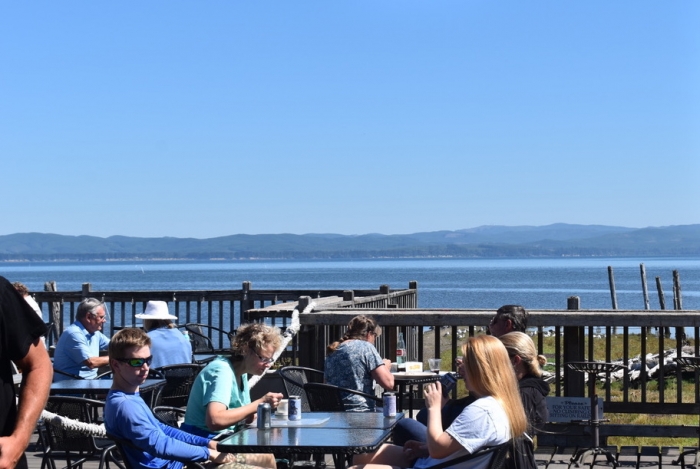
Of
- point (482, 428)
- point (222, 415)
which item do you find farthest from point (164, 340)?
point (482, 428)

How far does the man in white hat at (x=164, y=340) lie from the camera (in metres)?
8.46

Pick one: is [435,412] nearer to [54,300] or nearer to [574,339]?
[574,339]

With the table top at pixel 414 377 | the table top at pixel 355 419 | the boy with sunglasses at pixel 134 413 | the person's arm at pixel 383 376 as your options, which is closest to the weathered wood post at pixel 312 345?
the table top at pixel 414 377

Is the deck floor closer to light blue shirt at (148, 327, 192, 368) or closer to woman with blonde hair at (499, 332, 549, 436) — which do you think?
light blue shirt at (148, 327, 192, 368)

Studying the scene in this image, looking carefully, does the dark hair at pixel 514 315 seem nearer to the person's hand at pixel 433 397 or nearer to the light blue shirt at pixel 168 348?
the person's hand at pixel 433 397

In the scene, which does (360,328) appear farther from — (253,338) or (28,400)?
(28,400)

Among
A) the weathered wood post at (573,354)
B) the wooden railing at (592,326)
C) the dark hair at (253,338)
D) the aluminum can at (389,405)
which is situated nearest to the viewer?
the dark hair at (253,338)

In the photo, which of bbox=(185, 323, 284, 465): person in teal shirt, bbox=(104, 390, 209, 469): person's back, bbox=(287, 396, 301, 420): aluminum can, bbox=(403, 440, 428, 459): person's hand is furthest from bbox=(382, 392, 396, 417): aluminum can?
bbox=(104, 390, 209, 469): person's back

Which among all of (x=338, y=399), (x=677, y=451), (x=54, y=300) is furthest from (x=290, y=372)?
(x=54, y=300)

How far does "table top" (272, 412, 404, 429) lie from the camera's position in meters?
5.66

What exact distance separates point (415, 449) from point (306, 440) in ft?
2.59

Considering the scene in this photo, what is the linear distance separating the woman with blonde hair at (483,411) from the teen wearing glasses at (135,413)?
125 centimetres

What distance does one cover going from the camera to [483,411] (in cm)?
466

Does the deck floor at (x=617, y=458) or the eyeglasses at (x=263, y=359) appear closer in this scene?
the eyeglasses at (x=263, y=359)
